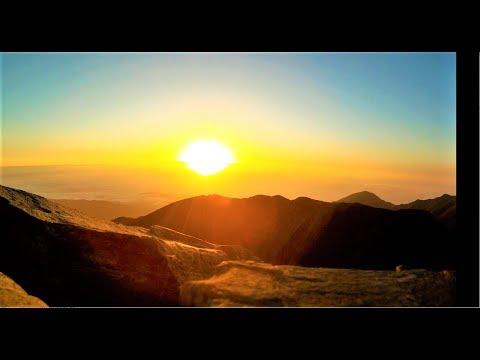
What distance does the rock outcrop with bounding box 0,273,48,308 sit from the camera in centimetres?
528

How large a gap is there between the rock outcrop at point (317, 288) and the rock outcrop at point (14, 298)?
1.91m

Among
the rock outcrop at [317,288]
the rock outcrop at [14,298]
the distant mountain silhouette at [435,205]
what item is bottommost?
the rock outcrop at [14,298]

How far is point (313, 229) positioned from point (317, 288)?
9.52m

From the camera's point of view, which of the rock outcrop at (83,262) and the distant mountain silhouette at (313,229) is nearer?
the rock outcrop at (83,262)

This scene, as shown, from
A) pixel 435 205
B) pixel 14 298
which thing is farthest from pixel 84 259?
pixel 435 205

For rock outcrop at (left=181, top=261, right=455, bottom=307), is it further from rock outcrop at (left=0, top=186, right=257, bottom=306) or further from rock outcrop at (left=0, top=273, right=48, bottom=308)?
rock outcrop at (left=0, top=186, right=257, bottom=306)

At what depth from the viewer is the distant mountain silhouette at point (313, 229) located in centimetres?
1183

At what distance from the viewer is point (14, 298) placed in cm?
544

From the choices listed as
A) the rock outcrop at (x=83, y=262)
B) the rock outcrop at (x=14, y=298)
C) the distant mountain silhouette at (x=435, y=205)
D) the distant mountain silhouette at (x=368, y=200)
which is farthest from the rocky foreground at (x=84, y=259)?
the distant mountain silhouette at (x=368, y=200)

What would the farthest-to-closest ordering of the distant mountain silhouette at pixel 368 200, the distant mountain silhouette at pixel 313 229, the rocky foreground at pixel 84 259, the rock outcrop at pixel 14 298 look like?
the distant mountain silhouette at pixel 368 200 → the distant mountain silhouette at pixel 313 229 → the rocky foreground at pixel 84 259 → the rock outcrop at pixel 14 298

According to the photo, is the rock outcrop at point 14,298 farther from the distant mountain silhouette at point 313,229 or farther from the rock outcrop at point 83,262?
Answer: the distant mountain silhouette at point 313,229

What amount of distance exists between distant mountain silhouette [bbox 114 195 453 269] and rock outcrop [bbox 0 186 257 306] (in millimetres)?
5523
